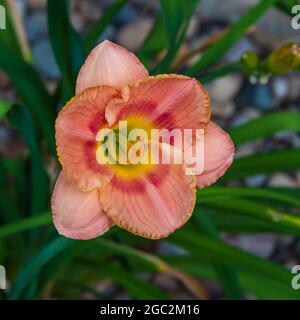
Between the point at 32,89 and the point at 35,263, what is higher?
the point at 32,89

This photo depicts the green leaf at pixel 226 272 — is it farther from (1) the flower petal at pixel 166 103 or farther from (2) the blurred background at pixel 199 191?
(1) the flower petal at pixel 166 103

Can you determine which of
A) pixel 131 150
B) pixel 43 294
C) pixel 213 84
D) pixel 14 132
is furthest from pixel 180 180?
pixel 213 84

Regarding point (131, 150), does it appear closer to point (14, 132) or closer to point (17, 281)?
point (17, 281)

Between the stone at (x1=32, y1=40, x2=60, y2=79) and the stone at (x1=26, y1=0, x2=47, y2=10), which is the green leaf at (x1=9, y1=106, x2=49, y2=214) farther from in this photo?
the stone at (x1=26, y1=0, x2=47, y2=10)

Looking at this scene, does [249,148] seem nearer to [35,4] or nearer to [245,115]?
[245,115]

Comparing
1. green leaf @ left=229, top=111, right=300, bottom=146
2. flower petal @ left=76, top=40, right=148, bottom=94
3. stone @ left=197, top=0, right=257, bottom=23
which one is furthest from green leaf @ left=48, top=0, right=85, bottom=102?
stone @ left=197, top=0, right=257, bottom=23

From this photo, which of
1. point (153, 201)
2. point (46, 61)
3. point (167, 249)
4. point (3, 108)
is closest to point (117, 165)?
point (153, 201)
